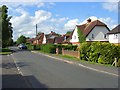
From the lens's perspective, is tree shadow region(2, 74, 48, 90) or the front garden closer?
tree shadow region(2, 74, 48, 90)

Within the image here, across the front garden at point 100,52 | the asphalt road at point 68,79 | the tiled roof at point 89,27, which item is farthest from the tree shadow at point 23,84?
the tiled roof at point 89,27

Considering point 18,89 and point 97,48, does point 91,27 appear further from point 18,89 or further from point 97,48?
point 18,89

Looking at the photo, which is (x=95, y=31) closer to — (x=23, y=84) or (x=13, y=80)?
(x=13, y=80)

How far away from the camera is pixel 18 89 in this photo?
11609 mm

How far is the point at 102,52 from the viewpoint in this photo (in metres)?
25.5

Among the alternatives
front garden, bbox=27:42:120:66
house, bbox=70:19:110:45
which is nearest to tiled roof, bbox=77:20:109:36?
house, bbox=70:19:110:45

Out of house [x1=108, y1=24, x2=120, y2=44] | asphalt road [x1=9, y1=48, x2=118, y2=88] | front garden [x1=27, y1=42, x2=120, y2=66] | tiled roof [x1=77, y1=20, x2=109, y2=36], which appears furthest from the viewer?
tiled roof [x1=77, y1=20, x2=109, y2=36]

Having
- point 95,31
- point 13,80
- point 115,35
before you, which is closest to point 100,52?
point 13,80

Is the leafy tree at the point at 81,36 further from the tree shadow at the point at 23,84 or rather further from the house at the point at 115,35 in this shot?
the tree shadow at the point at 23,84

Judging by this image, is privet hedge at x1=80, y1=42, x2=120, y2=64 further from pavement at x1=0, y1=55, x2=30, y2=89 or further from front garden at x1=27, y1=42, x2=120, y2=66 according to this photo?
pavement at x1=0, y1=55, x2=30, y2=89

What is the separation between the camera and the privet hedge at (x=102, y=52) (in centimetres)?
2433

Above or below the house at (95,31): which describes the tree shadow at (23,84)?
below

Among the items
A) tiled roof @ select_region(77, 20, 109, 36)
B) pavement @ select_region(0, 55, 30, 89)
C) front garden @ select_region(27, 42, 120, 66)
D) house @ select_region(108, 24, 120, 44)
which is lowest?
pavement @ select_region(0, 55, 30, 89)

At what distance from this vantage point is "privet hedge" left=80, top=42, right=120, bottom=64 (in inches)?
958
